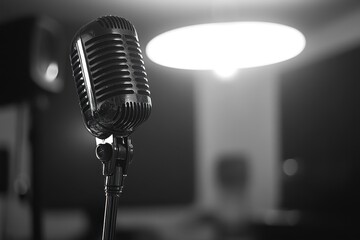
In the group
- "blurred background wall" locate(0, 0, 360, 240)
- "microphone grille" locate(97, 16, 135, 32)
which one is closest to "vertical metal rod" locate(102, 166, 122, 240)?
"microphone grille" locate(97, 16, 135, 32)

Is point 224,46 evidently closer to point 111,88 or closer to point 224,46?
point 224,46

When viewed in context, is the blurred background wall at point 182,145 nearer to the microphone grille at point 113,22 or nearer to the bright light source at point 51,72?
the bright light source at point 51,72

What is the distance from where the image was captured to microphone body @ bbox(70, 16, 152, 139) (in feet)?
1.79

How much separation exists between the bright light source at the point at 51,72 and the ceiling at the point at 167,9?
206 cm

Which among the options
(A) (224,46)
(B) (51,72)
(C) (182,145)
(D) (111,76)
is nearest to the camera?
(D) (111,76)

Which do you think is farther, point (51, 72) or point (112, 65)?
point (51, 72)

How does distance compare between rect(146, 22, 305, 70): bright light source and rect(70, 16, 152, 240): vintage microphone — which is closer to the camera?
rect(70, 16, 152, 240): vintage microphone

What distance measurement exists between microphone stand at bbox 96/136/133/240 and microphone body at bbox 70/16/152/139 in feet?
0.05

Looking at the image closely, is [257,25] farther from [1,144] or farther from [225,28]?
[1,144]

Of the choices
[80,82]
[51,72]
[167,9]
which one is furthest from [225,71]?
[80,82]

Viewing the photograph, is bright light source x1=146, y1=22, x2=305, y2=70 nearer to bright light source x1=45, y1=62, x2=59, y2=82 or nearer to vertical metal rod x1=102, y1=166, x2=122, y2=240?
bright light source x1=45, y1=62, x2=59, y2=82

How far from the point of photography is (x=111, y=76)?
542 mm

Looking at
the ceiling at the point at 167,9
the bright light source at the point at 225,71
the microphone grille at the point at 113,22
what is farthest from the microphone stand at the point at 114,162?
the ceiling at the point at 167,9

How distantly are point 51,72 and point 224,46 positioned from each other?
0.59 metres
